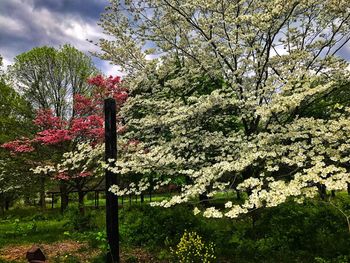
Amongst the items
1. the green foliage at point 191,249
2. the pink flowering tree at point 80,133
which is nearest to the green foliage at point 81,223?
the pink flowering tree at point 80,133

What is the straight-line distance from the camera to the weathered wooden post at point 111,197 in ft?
24.5

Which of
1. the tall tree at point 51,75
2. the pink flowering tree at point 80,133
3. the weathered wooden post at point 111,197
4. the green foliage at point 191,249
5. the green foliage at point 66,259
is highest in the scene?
the tall tree at point 51,75

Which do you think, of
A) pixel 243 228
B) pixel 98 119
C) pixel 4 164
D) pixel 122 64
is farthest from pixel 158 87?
pixel 4 164

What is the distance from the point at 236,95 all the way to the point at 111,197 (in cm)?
457

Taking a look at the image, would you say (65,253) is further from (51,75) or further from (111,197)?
(51,75)

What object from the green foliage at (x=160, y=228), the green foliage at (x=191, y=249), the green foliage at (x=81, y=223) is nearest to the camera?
the green foliage at (x=191, y=249)

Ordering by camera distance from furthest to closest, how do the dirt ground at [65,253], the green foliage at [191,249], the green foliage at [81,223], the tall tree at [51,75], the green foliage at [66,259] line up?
1. the tall tree at [51,75]
2. the green foliage at [81,223]
3. the dirt ground at [65,253]
4. the green foliage at [66,259]
5. the green foliage at [191,249]

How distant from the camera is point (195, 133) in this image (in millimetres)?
9320

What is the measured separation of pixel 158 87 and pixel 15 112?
1767 cm

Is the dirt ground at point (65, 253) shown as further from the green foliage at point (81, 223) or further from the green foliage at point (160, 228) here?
the green foliage at point (81, 223)

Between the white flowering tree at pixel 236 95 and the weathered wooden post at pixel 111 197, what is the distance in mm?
434

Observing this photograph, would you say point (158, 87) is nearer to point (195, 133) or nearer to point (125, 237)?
point (195, 133)

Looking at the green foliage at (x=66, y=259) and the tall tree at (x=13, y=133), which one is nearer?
the green foliage at (x=66, y=259)

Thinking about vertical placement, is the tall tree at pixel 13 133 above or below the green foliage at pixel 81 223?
above
